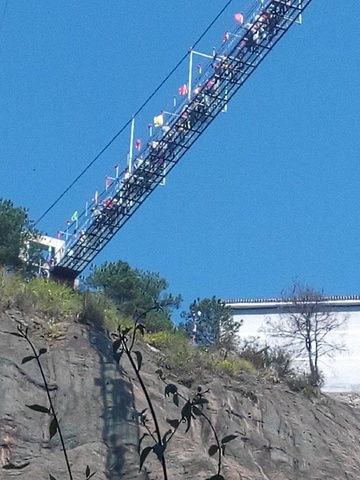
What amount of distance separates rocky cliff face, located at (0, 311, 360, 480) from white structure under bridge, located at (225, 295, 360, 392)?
1940 cm

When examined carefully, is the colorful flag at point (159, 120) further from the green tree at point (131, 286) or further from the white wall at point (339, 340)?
the white wall at point (339, 340)

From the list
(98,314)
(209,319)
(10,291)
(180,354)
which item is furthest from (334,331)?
(10,291)

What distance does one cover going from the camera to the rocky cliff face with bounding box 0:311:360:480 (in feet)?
51.3

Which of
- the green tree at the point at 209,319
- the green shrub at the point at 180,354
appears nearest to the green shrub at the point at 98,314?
the green shrub at the point at 180,354

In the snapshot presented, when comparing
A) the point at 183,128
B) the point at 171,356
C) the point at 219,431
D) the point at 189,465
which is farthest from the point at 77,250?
the point at 189,465

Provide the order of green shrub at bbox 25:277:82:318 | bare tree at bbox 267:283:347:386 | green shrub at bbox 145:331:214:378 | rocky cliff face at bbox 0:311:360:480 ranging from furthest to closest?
bare tree at bbox 267:283:347:386
green shrub at bbox 145:331:214:378
green shrub at bbox 25:277:82:318
rocky cliff face at bbox 0:311:360:480

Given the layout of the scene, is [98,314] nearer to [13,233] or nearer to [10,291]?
[10,291]

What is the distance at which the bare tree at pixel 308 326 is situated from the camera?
40.0 metres

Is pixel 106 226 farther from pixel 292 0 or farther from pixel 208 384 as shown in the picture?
pixel 208 384

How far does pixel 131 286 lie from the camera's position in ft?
99.0

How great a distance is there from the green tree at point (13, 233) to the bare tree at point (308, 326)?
478 inches

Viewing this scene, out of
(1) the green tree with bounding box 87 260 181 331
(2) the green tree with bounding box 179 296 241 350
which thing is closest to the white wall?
(2) the green tree with bounding box 179 296 241 350

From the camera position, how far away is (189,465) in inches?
632

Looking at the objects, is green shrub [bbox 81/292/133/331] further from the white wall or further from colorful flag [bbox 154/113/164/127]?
the white wall
